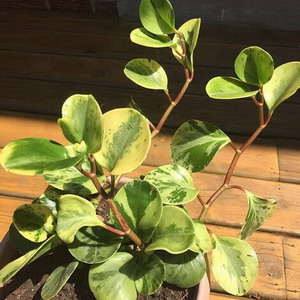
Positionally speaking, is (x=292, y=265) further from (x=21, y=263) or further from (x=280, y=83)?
(x=21, y=263)

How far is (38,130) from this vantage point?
49.6 inches

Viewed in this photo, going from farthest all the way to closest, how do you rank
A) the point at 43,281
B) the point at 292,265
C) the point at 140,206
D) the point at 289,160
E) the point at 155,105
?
the point at 155,105
the point at 289,160
the point at 292,265
the point at 43,281
the point at 140,206

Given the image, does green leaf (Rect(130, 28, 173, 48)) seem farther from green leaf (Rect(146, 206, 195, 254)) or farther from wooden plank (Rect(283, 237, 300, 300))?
wooden plank (Rect(283, 237, 300, 300))

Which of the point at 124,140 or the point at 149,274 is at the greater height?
the point at 124,140

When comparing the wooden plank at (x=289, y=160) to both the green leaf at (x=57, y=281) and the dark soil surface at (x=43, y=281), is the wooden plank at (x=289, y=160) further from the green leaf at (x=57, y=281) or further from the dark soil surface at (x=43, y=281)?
the green leaf at (x=57, y=281)

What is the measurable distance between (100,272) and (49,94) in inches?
35.5

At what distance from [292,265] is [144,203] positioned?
1.67 ft

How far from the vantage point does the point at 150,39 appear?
24.1 inches

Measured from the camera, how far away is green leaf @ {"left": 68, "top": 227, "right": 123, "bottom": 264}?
1.87 ft

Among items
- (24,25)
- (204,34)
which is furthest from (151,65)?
(24,25)

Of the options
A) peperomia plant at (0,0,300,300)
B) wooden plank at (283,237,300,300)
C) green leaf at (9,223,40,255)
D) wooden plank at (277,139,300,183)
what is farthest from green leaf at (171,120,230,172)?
wooden plank at (277,139,300,183)

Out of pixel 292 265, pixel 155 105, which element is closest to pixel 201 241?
pixel 292 265

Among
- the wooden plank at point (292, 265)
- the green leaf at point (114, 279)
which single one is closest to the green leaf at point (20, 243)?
the green leaf at point (114, 279)

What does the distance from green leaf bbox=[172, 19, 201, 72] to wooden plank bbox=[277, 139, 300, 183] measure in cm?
58
